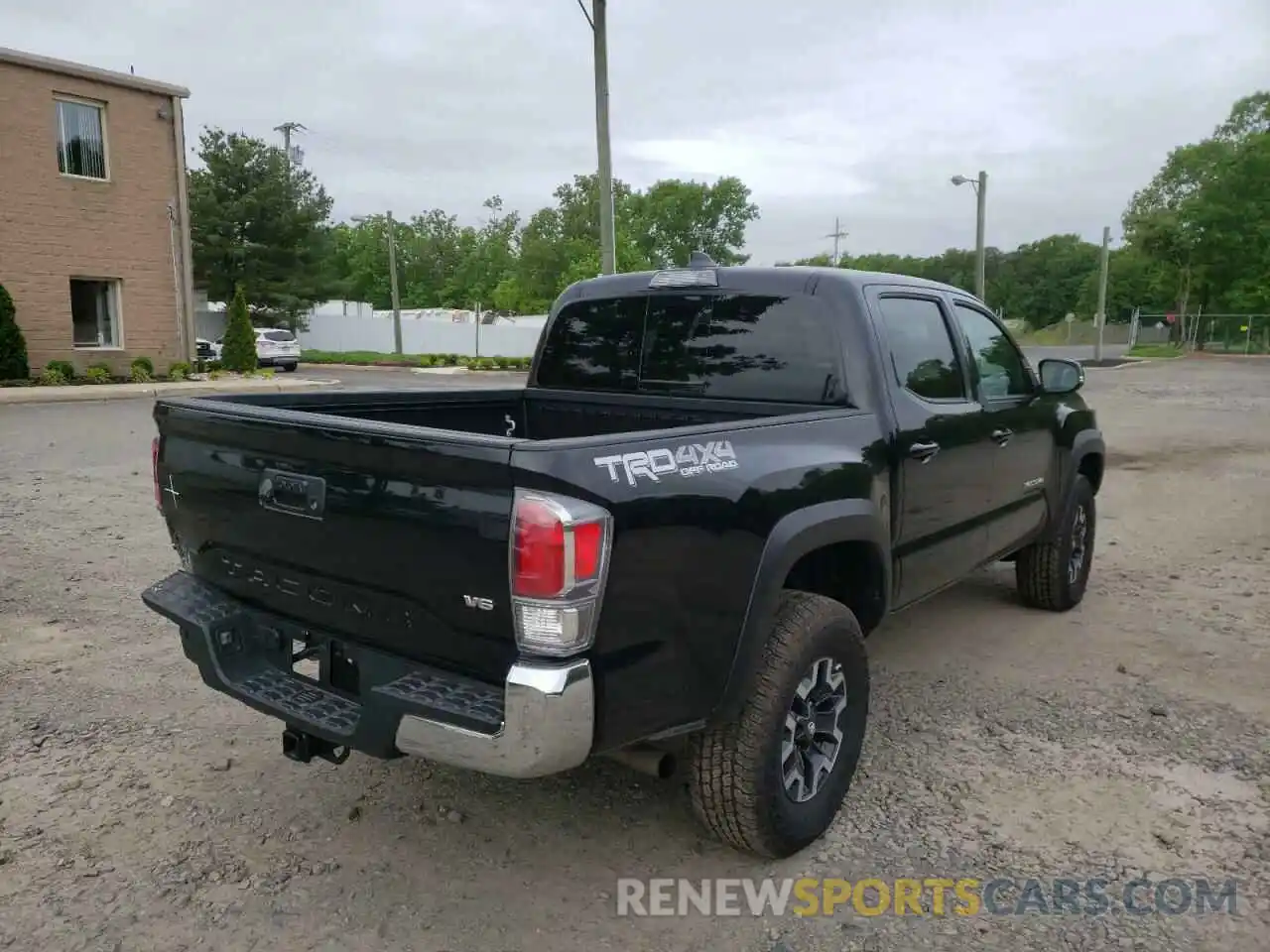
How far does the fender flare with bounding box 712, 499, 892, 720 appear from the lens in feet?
9.28

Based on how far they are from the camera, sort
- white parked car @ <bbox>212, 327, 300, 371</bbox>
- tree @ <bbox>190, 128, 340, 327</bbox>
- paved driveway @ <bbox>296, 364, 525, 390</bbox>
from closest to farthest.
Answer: paved driveway @ <bbox>296, 364, 525, 390</bbox> < white parked car @ <bbox>212, 327, 300, 371</bbox> < tree @ <bbox>190, 128, 340, 327</bbox>

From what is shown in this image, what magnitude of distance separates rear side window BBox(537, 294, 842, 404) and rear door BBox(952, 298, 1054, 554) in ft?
3.67

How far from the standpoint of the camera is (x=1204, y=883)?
3.02m

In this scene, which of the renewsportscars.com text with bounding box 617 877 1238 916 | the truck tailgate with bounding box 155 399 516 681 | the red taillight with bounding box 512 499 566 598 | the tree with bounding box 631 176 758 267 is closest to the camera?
the red taillight with bounding box 512 499 566 598

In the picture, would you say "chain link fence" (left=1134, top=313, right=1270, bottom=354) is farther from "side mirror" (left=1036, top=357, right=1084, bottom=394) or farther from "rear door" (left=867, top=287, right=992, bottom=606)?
"rear door" (left=867, top=287, right=992, bottom=606)

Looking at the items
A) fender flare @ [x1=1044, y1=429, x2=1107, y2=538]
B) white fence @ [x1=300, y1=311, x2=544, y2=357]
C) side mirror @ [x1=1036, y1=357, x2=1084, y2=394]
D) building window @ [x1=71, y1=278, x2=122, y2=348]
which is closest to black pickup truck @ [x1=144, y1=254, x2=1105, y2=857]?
side mirror @ [x1=1036, y1=357, x2=1084, y2=394]

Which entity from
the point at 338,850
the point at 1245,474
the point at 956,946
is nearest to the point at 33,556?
the point at 338,850

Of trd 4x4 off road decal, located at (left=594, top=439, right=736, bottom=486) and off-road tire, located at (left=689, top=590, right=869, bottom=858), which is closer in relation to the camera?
trd 4x4 off road decal, located at (left=594, top=439, right=736, bottom=486)

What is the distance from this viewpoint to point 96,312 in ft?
73.2

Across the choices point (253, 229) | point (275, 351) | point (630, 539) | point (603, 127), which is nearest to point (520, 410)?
point (630, 539)

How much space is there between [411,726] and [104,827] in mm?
1558

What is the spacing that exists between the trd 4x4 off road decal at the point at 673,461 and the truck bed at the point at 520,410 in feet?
2.82

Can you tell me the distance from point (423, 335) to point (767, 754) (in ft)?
150

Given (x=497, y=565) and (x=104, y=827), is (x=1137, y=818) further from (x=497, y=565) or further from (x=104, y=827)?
(x=104, y=827)
